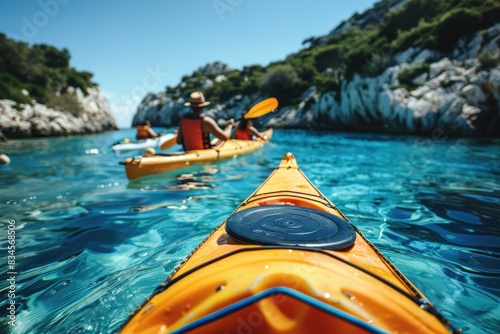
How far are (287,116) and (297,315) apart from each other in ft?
81.7

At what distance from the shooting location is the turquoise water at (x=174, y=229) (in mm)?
1870

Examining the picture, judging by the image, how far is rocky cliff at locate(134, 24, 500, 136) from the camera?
11969mm

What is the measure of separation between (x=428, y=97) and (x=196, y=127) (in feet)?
41.6

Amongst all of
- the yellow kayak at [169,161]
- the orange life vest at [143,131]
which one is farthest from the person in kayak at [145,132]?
the yellow kayak at [169,161]

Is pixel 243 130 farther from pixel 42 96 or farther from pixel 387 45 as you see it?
pixel 42 96

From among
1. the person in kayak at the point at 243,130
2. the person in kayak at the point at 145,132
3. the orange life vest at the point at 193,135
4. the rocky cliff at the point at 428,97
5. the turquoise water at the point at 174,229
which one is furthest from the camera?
the person in kayak at the point at 145,132

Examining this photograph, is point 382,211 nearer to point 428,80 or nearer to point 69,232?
point 69,232

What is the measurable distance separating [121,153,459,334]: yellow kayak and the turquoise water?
0.82 meters

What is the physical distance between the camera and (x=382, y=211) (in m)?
3.70

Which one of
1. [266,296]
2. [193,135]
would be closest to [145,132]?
[193,135]

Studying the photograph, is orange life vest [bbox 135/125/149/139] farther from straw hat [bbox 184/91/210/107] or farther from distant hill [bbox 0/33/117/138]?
distant hill [bbox 0/33/117/138]

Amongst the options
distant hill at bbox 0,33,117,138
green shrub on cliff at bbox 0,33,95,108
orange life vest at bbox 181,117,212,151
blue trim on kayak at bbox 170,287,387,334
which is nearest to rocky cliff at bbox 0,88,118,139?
distant hill at bbox 0,33,117,138

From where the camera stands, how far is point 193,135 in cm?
666

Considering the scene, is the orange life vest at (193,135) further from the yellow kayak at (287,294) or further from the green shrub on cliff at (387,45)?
the green shrub on cliff at (387,45)
